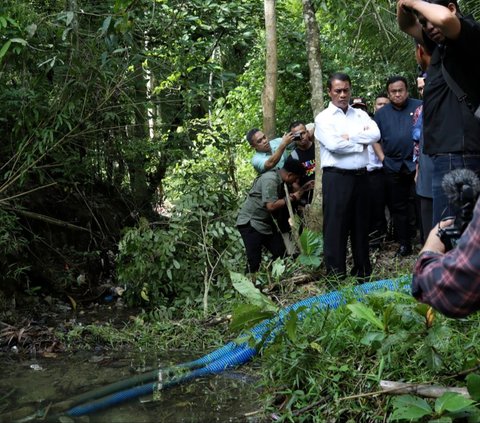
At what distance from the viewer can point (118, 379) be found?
14.9ft

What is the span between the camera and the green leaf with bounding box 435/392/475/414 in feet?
9.46

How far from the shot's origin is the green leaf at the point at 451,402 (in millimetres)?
2883

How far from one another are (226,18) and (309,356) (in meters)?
6.16

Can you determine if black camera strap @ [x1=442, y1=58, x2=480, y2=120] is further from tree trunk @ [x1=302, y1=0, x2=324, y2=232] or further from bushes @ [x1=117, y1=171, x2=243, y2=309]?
bushes @ [x1=117, y1=171, x2=243, y2=309]

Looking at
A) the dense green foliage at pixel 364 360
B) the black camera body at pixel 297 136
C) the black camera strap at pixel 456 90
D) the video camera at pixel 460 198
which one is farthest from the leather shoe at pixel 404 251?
the video camera at pixel 460 198

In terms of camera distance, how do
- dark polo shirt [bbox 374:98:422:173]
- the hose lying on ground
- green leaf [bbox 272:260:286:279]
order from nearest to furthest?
the hose lying on ground
green leaf [bbox 272:260:286:279]
dark polo shirt [bbox 374:98:422:173]

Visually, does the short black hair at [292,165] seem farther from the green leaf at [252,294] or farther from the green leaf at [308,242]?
the green leaf at [252,294]

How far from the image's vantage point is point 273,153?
7141 millimetres

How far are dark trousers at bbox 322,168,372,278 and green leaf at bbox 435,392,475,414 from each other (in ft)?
8.83

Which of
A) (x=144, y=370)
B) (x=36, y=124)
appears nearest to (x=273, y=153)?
(x=36, y=124)

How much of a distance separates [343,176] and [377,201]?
2251 mm

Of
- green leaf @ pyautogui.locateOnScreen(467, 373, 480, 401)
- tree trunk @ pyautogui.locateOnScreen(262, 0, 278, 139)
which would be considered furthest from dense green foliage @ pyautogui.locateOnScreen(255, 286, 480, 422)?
tree trunk @ pyautogui.locateOnScreen(262, 0, 278, 139)

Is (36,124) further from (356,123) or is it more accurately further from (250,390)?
(250,390)

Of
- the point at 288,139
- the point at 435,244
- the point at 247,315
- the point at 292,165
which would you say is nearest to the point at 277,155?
the point at 288,139
